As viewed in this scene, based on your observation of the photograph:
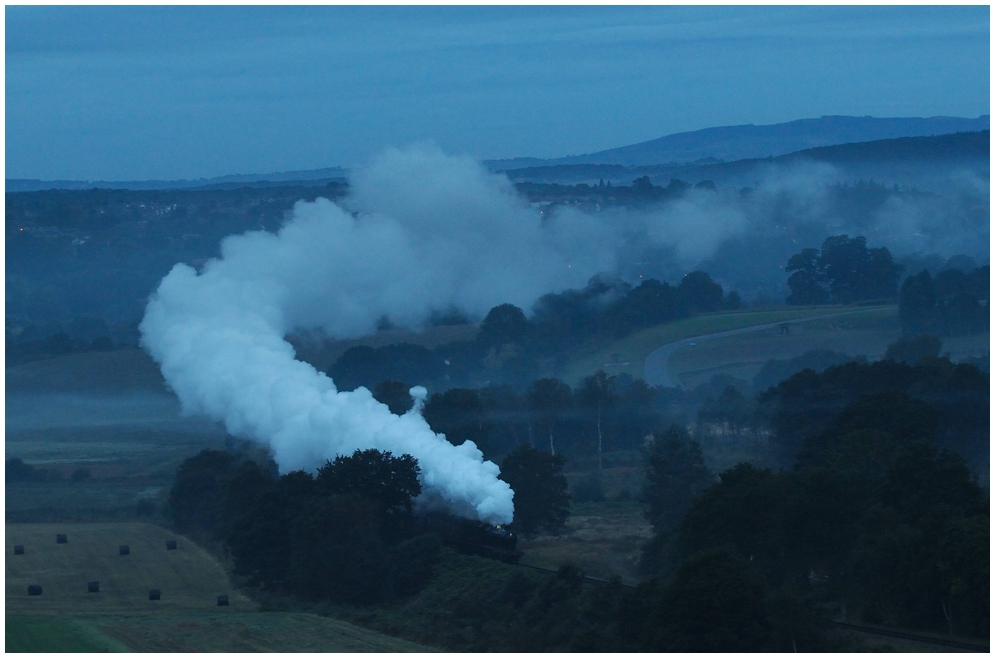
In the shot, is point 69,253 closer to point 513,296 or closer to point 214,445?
point 513,296

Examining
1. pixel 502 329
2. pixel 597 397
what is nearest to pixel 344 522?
pixel 597 397

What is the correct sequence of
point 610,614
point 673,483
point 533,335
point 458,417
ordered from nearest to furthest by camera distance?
point 610,614 → point 673,483 → point 458,417 → point 533,335

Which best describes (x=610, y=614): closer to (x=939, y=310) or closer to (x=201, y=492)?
(x=201, y=492)

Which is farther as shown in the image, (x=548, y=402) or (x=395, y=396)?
(x=548, y=402)

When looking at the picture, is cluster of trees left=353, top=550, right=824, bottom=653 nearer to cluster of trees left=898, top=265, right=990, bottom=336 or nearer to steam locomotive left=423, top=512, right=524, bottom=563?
steam locomotive left=423, top=512, right=524, bottom=563

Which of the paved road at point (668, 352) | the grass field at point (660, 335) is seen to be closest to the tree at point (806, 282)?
the grass field at point (660, 335)

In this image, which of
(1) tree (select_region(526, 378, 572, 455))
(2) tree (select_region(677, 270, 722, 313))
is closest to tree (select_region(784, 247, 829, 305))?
(2) tree (select_region(677, 270, 722, 313))
